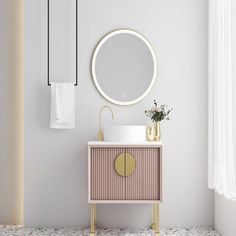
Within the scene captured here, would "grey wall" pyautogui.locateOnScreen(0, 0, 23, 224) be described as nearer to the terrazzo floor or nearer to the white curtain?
the terrazzo floor

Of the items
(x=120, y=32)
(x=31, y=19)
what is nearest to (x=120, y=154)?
(x=120, y=32)

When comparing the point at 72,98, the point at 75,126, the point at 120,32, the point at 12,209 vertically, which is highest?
the point at 120,32

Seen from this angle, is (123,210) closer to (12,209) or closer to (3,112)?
(12,209)

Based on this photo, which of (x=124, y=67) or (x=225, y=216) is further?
(x=124, y=67)

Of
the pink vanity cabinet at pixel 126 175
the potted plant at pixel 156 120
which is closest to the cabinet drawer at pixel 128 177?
the pink vanity cabinet at pixel 126 175

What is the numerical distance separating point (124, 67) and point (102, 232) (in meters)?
1.44

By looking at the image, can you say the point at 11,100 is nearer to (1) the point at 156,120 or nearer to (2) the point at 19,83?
(2) the point at 19,83

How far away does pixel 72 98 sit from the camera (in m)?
3.60

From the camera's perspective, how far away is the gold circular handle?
326 centimetres

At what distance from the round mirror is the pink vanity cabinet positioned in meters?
0.54

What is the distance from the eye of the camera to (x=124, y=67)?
3.62 meters

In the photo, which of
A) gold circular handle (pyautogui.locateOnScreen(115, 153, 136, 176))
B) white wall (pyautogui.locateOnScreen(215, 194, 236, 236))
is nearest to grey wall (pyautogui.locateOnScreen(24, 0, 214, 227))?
white wall (pyautogui.locateOnScreen(215, 194, 236, 236))

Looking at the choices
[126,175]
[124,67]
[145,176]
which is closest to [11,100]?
[124,67]

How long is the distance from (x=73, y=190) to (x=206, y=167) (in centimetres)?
120
